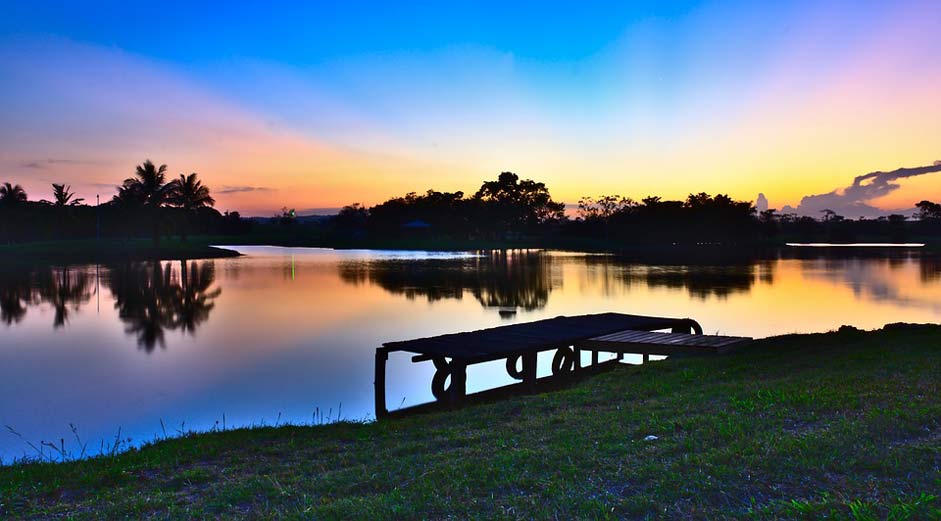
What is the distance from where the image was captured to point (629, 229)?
332ft

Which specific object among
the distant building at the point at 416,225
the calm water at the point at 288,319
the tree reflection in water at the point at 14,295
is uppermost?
the distant building at the point at 416,225

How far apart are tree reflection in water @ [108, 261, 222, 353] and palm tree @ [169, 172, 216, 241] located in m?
27.6

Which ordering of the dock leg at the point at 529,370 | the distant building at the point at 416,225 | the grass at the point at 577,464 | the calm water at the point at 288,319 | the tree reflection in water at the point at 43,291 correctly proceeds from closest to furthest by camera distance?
the grass at the point at 577,464 < the calm water at the point at 288,319 < the dock leg at the point at 529,370 < the tree reflection in water at the point at 43,291 < the distant building at the point at 416,225

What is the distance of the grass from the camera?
4773mm

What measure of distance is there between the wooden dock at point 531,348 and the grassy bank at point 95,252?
179 feet

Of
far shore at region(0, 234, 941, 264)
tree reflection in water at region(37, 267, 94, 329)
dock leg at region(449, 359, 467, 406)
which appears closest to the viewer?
dock leg at region(449, 359, 467, 406)

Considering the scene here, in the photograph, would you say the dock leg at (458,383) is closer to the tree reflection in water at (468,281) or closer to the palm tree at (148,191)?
the tree reflection in water at (468,281)

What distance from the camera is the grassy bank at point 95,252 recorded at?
190 ft

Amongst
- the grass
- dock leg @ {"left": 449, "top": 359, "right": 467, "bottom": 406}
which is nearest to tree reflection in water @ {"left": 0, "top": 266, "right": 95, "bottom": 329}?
dock leg @ {"left": 449, "top": 359, "right": 467, "bottom": 406}

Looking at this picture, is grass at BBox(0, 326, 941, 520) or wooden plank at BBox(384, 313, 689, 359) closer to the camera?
grass at BBox(0, 326, 941, 520)

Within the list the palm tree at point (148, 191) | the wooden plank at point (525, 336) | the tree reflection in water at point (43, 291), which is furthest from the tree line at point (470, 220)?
the wooden plank at point (525, 336)

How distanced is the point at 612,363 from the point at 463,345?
4.83m

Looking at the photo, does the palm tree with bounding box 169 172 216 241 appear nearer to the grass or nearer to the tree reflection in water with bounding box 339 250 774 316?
the tree reflection in water with bounding box 339 250 774 316

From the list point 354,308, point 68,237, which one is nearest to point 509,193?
point 68,237
